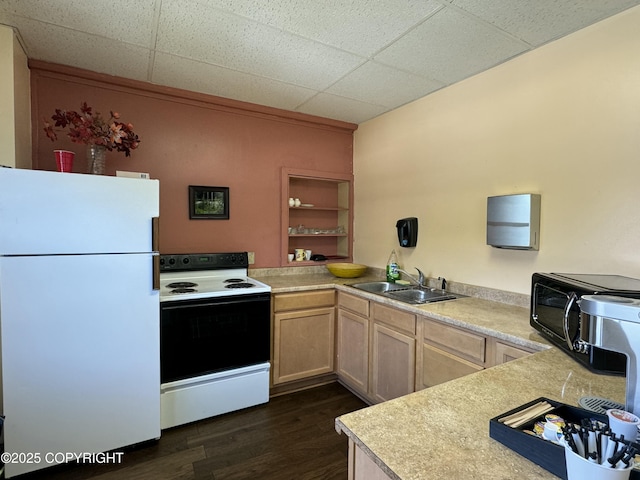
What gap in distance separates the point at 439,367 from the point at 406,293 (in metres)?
0.77

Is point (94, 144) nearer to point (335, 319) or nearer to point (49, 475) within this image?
point (49, 475)

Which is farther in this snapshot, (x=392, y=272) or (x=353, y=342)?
(x=392, y=272)

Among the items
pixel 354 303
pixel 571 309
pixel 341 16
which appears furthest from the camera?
pixel 354 303

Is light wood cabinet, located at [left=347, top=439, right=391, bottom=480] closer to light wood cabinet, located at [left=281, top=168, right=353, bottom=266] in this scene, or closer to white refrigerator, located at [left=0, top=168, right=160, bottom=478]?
white refrigerator, located at [left=0, top=168, right=160, bottom=478]

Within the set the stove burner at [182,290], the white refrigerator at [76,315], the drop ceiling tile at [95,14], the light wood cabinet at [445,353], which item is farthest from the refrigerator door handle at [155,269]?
the light wood cabinet at [445,353]

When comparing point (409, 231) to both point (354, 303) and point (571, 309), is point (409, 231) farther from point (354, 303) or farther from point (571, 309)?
point (571, 309)

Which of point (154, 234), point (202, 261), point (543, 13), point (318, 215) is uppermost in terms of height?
point (543, 13)

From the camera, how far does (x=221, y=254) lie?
2805 mm

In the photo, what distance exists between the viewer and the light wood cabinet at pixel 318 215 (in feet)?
10.4

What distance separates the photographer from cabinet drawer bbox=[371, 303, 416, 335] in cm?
207

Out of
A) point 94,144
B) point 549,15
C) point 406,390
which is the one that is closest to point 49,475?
point 94,144

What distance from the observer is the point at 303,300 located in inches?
103

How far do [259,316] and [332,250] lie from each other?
1.38 meters

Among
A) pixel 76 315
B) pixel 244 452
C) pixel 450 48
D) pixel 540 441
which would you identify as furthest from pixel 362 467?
pixel 450 48
